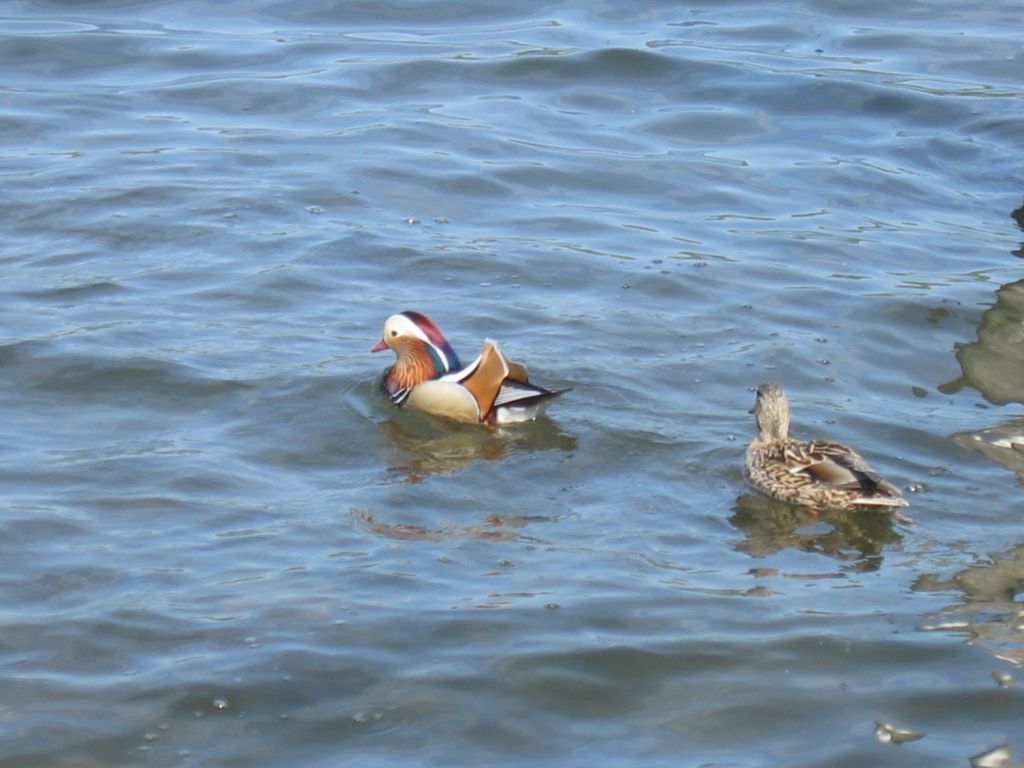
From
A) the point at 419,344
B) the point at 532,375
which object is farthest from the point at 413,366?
the point at 532,375

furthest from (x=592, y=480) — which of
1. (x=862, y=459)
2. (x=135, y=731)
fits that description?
(x=135, y=731)

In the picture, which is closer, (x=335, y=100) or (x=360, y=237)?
(x=360, y=237)

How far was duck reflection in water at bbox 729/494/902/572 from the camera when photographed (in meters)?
9.05

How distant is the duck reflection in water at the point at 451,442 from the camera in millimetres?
10164

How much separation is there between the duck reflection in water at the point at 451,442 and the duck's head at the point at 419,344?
1.03 ft

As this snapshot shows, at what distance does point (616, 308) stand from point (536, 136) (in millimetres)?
4846

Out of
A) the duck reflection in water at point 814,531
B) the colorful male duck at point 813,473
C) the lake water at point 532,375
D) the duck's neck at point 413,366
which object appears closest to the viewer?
the lake water at point 532,375

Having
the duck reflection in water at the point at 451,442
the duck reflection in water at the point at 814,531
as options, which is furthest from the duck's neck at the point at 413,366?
the duck reflection in water at the point at 814,531

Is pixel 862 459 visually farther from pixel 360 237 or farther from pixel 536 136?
pixel 536 136

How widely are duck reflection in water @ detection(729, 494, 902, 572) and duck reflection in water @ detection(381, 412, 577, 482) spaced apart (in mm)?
1257

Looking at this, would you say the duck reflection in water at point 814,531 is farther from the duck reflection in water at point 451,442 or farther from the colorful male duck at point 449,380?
the colorful male duck at point 449,380

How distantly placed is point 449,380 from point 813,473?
2352 millimetres

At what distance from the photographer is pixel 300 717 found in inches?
281

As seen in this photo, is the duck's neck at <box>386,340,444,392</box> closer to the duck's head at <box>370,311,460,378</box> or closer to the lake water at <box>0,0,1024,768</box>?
the duck's head at <box>370,311,460,378</box>
